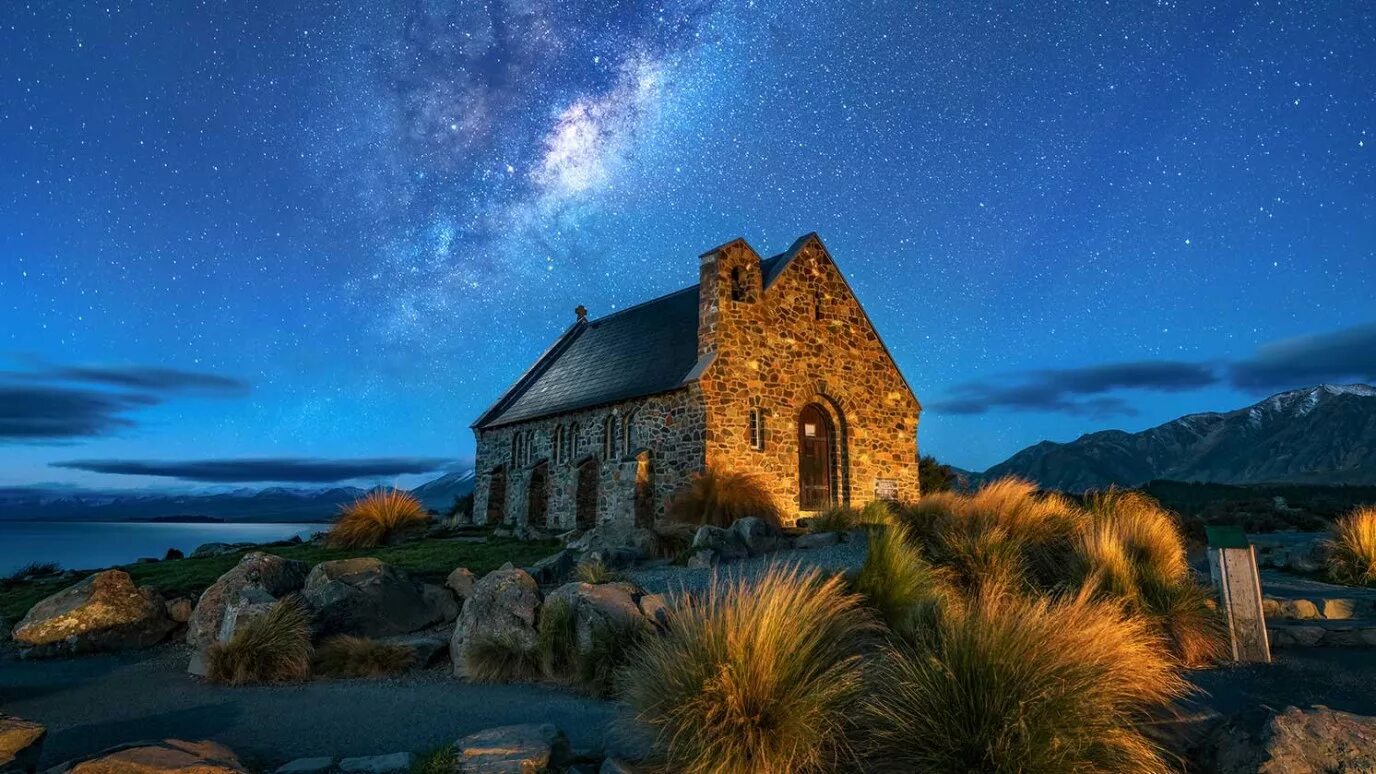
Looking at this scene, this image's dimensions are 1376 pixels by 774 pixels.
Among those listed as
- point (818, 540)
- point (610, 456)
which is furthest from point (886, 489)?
point (818, 540)

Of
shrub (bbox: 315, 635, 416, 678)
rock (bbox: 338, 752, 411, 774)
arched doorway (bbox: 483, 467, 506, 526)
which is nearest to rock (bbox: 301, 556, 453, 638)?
shrub (bbox: 315, 635, 416, 678)

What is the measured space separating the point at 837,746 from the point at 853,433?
17876 millimetres

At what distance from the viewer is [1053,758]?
4477mm

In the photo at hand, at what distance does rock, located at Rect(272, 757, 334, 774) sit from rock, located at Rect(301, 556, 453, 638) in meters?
4.60

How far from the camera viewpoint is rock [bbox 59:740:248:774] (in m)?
4.73

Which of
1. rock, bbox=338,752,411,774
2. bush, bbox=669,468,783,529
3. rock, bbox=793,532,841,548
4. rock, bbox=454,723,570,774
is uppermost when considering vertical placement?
bush, bbox=669,468,783,529

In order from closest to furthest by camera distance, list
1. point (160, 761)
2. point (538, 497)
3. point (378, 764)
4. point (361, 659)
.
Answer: point (160, 761) → point (378, 764) → point (361, 659) → point (538, 497)

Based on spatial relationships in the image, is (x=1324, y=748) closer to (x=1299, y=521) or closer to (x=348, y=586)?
(x=348, y=586)

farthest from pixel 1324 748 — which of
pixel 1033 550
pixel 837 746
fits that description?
pixel 1033 550

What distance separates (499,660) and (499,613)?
0.57 metres

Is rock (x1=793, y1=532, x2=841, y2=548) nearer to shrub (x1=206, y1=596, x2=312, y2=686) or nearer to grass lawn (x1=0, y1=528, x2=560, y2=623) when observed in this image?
grass lawn (x1=0, y1=528, x2=560, y2=623)

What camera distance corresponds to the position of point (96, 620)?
33.6 ft

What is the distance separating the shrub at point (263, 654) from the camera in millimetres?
→ 8375

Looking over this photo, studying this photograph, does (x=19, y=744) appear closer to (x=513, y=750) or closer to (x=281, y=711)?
(x=281, y=711)
